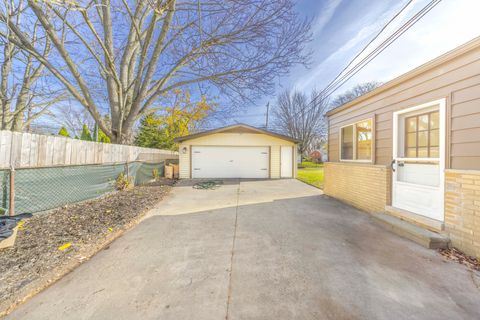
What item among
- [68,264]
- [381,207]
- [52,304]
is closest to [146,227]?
[68,264]

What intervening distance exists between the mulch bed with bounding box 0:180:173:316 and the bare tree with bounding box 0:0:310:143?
13.2 ft

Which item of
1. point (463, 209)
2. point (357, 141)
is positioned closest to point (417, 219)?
point (463, 209)

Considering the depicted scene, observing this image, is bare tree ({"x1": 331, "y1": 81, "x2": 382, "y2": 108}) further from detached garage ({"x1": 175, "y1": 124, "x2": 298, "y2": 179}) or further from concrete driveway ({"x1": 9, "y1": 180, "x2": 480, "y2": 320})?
concrete driveway ({"x1": 9, "y1": 180, "x2": 480, "y2": 320})

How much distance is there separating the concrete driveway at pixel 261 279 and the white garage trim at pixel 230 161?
6600 millimetres

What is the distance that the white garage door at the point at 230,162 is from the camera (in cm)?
1002

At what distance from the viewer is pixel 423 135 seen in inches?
128

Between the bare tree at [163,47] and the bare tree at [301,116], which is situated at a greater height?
the bare tree at [301,116]

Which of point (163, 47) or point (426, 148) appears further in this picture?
point (163, 47)

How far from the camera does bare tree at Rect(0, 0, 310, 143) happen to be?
5199mm

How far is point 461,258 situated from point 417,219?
2.53 feet

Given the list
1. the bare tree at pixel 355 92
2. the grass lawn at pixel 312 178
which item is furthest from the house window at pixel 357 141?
the bare tree at pixel 355 92

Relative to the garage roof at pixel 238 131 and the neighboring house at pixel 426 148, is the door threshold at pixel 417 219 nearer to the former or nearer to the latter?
the neighboring house at pixel 426 148

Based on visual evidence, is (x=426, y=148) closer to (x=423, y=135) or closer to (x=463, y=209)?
(x=423, y=135)

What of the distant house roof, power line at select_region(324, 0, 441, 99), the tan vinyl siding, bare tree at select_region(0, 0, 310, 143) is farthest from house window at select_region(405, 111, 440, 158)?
bare tree at select_region(0, 0, 310, 143)
